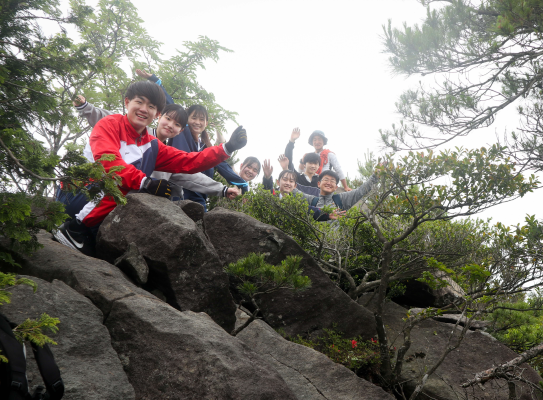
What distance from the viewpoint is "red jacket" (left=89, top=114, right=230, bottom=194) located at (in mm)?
4380

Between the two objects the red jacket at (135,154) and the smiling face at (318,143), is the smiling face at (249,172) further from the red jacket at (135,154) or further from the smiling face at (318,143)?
Result: the smiling face at (318,143)

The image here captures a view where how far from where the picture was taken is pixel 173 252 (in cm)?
427

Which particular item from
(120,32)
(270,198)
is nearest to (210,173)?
(270,198)

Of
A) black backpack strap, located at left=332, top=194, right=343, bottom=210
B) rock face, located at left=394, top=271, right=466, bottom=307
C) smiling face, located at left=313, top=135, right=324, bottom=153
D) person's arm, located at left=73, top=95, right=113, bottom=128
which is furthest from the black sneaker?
smiling face, located at left=313, top=135, right=324, bottom=153

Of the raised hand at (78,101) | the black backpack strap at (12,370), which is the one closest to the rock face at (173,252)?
the raised hand at (78,101)

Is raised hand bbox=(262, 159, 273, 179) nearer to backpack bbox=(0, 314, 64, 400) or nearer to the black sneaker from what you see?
the black sneaker

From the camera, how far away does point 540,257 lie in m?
5.14

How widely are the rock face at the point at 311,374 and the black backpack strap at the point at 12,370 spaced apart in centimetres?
245

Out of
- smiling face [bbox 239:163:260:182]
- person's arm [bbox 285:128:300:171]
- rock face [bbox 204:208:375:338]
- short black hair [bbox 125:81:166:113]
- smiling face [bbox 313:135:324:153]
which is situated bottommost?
rock face [bbox 204:208:375:338]

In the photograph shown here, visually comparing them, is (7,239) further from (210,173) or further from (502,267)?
(502,267)

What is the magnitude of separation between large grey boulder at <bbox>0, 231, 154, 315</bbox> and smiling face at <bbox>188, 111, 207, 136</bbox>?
2.93 m

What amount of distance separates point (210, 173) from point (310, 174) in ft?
11.2

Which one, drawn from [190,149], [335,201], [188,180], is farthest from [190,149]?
[335,201]

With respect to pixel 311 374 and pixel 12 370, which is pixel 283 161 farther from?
pixel 12 370
